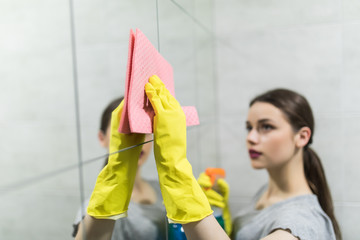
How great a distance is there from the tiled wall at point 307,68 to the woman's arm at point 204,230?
2.74 feet

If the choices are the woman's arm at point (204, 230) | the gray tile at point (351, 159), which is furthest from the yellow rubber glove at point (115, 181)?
the gray tile at point (351, 159)

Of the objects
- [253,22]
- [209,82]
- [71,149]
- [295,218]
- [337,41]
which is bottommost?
[295,218]

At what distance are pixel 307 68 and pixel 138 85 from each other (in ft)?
3.24

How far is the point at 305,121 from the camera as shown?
1.19 m

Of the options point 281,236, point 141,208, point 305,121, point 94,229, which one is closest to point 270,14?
point 305,121

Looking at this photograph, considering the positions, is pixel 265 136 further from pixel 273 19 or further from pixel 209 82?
pixel 273 19

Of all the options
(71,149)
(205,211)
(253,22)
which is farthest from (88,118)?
(253,22)

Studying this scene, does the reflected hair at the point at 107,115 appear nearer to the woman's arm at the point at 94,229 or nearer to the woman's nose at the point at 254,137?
the woman's arm at the point at 94,229

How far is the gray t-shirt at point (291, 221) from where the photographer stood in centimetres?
96

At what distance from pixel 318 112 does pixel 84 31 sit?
1.16 m

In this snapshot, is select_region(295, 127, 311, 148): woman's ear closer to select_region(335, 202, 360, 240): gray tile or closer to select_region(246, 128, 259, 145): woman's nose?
select_region(246, 128, 259, 145): woman's nose

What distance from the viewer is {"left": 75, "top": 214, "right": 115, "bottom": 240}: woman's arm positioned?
1.70 feet

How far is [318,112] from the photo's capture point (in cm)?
140

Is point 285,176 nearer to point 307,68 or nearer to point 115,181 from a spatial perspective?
point 307,68
